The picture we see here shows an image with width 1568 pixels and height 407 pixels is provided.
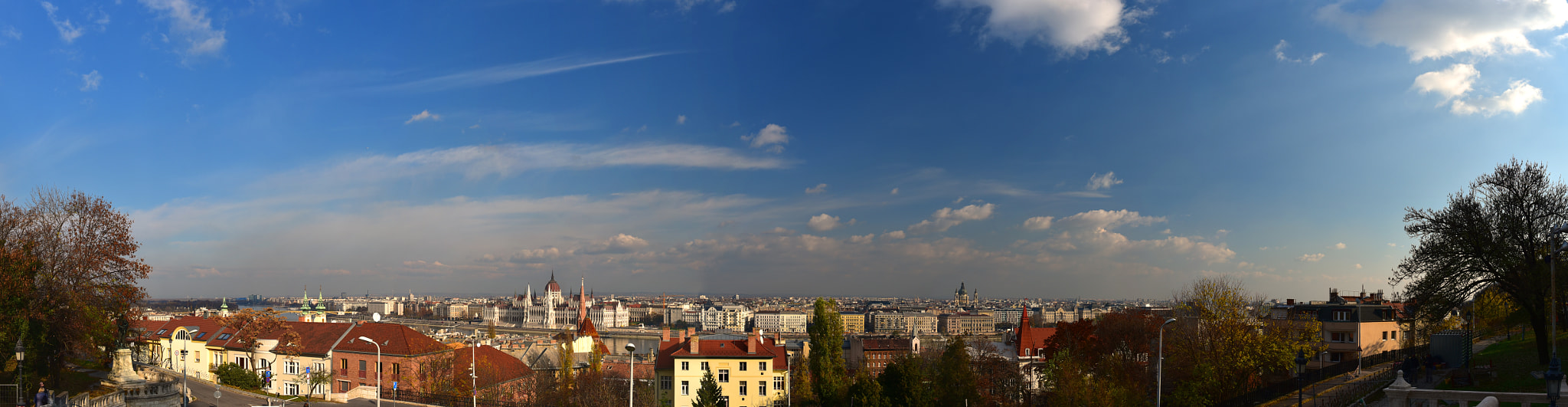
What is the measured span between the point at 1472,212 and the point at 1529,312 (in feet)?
14.1

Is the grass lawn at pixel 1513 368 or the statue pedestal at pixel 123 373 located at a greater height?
the grass lawn at pixel 1513 368

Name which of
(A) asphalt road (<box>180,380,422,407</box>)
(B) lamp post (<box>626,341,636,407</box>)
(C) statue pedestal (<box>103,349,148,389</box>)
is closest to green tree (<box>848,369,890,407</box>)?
(B) lamp post (<box>626,341,636,407</box>)

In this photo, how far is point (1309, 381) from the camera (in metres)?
42.3

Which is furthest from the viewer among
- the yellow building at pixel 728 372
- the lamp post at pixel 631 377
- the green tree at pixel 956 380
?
the yellow building at pixel 728 372

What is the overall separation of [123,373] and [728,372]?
3828 centimetres

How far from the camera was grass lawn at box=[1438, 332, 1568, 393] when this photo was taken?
84.0ft

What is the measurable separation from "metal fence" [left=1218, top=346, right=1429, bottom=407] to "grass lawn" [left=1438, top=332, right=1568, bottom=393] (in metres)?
4.01

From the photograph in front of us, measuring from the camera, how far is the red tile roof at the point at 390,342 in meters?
57.9

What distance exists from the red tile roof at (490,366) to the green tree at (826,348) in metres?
23.9

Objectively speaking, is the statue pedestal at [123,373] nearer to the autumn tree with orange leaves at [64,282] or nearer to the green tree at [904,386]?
the autumn tree with orange leaves at [64,282]

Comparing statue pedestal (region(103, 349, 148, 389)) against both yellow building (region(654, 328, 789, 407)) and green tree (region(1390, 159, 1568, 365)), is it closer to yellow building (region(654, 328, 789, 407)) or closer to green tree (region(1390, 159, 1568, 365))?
yellow building (region(654, 328, 789, 407))

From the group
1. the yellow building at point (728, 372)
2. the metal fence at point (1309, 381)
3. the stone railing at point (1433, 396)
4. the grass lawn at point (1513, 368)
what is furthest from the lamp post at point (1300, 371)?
the yellow building at point (728, 372)

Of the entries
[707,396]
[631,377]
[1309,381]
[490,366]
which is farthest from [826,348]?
[631,377]

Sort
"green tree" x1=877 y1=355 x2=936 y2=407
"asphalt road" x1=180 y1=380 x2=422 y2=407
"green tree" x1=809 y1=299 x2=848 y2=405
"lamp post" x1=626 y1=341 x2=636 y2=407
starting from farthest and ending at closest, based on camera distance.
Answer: "green tree" x1=809 y1=299 x2=848 y2=405, "asphalt road" x1=180 y1=380 x2=422 y2=407, "green tree" x1=877 y1=355 x2=936 y2=407, "lamp post" x1=626 y1=341 x2=636 y2=407
